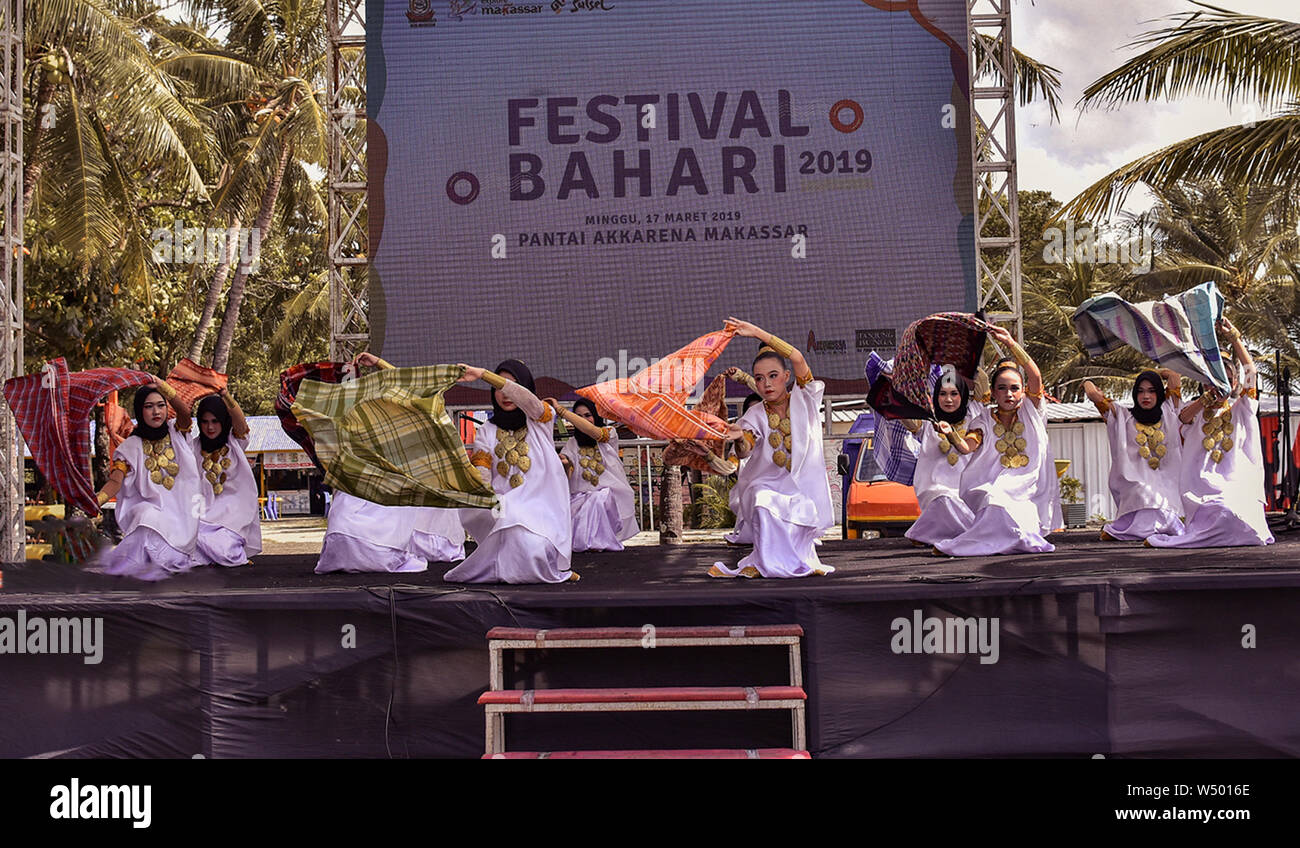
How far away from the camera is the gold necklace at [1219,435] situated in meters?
6.39

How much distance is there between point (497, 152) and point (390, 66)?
1053 mm

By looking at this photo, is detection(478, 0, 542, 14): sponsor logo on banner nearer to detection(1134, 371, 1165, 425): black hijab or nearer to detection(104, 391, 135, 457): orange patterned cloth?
detection(104, 391, 135, 457): orange patterned cloth

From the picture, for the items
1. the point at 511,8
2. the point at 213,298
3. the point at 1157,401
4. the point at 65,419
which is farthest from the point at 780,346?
the point at 213,298

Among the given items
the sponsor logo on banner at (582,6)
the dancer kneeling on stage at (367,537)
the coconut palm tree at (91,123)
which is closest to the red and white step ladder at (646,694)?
the dancer kneeling on stage at (367,537)

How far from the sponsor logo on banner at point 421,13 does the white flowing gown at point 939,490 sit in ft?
15.8

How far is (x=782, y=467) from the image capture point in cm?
581

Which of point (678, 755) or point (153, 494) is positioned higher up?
point (153, 494)

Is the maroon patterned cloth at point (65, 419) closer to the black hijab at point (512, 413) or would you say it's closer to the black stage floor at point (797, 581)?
the black stage floor at point (797, 581)

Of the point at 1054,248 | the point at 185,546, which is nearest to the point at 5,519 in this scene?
the point at 185,546

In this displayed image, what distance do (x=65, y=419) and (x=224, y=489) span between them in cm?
101

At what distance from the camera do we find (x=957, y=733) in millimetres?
4430

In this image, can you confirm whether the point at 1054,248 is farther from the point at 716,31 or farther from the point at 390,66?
the point at 390,66

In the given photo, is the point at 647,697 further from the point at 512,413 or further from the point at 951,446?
the point at 951,446

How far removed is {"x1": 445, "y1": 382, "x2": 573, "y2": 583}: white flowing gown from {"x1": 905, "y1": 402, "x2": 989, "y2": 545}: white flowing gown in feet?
8.41
